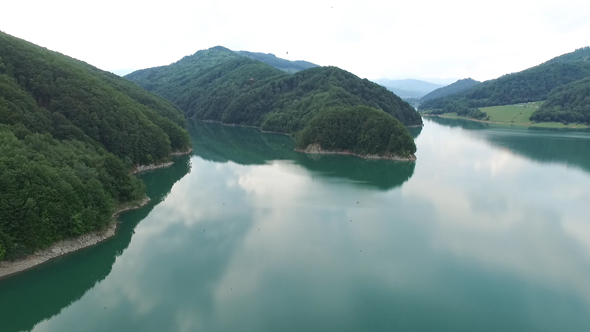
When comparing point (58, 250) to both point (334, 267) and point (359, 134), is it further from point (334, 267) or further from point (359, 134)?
point (359, 134)

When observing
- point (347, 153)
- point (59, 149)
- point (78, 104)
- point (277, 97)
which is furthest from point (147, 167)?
point (277, 97)

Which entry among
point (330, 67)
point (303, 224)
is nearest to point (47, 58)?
point (303, 224)

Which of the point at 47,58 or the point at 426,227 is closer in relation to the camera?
the point at 426,227

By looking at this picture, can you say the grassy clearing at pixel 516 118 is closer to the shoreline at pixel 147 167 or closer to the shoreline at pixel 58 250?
the shoreline at pixel 147 167

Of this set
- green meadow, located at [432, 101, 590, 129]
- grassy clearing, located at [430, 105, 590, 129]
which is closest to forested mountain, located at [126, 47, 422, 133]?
grassy clearing, located at [430, 105, 590, 129]

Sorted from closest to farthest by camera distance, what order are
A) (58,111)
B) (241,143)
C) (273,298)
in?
(273,298), (58,111), (241,143)

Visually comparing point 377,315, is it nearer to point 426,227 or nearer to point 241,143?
point 426,227
